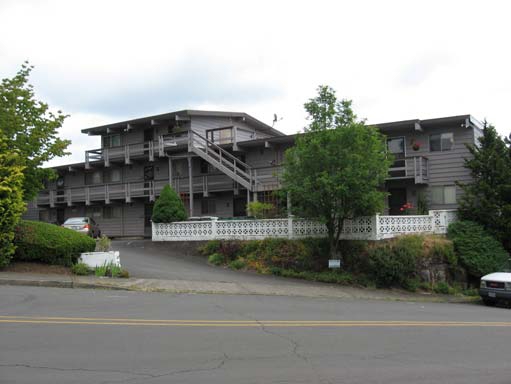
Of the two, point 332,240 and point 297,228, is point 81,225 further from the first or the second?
point 332,240

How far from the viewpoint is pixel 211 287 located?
48.8ft

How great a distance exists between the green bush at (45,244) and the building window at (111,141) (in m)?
20.0

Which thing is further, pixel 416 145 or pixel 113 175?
pixel 113 175

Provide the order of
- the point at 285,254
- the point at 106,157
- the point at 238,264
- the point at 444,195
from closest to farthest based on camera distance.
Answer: the point at 285,254, the point at 238,264, the point at 444,195, the point at 106,157

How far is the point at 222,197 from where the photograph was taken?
30750 mm

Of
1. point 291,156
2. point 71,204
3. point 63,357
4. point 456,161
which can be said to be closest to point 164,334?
point 63,357

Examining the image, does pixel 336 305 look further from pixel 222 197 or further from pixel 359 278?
pixel 222 197

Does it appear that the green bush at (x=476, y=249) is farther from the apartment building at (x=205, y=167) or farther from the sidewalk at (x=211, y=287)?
the apartment building at (x=205, y=167)

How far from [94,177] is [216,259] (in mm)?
20020

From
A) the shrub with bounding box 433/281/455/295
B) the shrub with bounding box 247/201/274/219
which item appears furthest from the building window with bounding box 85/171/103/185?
the shrub with bounding box 433/281/455/295

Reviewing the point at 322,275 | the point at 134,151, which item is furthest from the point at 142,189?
the point at 322,275

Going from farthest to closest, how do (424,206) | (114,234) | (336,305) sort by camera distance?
(114,234) < (424,206) < (336,305)

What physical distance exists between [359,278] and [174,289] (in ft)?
22.0

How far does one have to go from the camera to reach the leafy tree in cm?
1928
